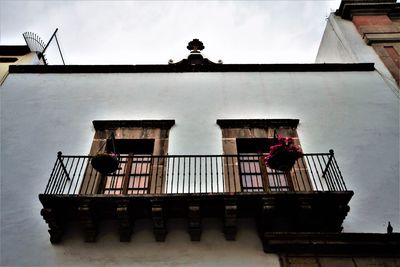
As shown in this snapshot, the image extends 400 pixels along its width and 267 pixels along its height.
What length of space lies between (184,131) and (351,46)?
7.13 meters

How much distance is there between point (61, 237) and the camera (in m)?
7.84

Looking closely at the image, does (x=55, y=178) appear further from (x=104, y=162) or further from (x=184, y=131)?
(x=184, y=131)

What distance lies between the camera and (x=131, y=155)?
970 centimetres

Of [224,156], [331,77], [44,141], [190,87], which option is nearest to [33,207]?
[44,141]

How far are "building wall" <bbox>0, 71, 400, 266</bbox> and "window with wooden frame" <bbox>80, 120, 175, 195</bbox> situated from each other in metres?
0.38

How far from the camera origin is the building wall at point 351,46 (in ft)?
42.6

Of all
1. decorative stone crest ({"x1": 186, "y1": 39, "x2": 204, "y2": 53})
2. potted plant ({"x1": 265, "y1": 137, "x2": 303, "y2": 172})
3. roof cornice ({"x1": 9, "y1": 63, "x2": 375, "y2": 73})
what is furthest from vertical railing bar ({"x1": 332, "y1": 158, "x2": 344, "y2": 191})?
decorative stone crest ({"x1": 186, "y1": 39, "x2": 204, "y2": 53})

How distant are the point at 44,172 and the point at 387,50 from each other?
11.2m

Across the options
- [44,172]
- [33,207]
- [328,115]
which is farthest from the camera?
[328,115]

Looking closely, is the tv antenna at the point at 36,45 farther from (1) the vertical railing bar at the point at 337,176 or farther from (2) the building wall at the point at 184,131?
(1) the vertical railing bar at the point at 337,176

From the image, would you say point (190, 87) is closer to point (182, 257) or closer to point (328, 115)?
point (328, 115)

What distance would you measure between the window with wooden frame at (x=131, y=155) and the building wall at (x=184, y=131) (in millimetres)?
379

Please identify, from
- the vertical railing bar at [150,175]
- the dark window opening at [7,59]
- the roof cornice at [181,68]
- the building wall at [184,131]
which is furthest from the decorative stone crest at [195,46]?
the dark window opening at [7,59]

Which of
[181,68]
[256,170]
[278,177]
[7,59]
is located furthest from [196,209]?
[7,59]
